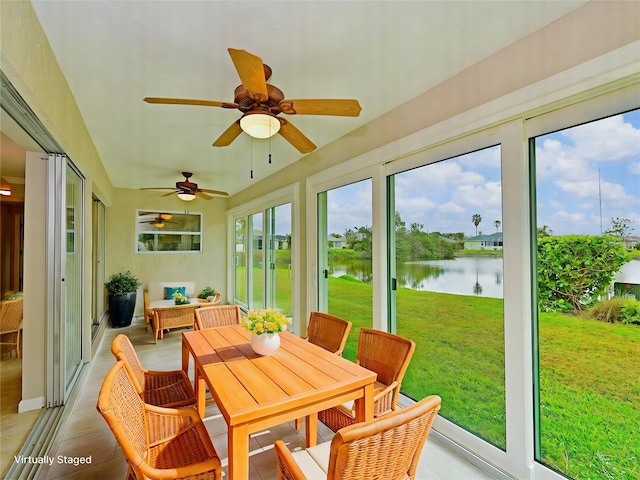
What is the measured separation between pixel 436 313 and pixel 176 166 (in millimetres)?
4074

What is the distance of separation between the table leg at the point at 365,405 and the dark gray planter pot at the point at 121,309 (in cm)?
531

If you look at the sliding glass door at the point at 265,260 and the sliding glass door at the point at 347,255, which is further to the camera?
the sliding glass door at the point at 265,260

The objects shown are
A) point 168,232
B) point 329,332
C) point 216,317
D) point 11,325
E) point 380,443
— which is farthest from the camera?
point 168,232

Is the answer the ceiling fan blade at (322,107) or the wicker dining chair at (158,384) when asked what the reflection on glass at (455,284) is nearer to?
the ceiling fan blade at (322,107)

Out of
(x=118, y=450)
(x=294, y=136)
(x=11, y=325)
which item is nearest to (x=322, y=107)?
(x=294, y=136)

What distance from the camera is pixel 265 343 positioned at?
6.43 ft

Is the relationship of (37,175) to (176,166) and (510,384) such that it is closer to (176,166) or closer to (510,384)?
(176,166)

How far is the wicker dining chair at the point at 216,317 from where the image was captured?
9.80ft

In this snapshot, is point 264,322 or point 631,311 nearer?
point 631,311

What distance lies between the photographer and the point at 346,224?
11.3ft

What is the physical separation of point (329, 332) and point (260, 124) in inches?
67.4

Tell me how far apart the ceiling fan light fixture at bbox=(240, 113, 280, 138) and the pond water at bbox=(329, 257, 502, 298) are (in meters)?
1.58

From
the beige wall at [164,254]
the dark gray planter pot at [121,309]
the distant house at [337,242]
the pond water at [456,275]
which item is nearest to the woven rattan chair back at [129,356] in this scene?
the pond water at [456,275]

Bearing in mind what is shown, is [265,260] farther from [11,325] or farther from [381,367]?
[381,367]
